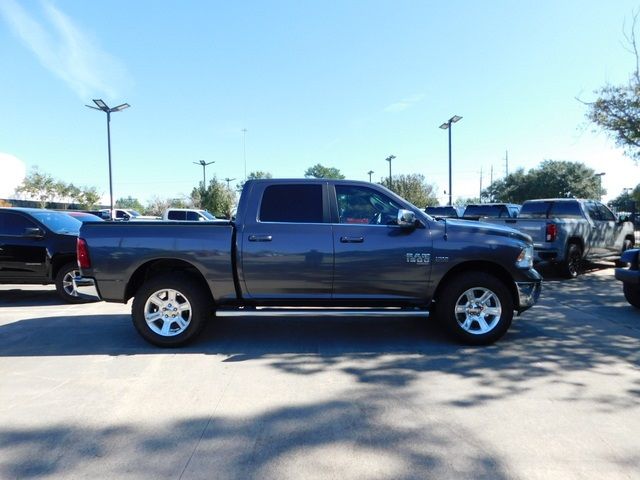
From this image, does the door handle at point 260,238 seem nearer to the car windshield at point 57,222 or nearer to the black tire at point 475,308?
the black tire at point 475,308

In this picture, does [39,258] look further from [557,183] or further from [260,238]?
[557,183]

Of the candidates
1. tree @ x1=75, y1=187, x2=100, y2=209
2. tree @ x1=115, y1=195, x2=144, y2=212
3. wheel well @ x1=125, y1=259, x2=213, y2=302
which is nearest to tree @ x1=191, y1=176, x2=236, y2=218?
tree @ x1=75, y1=187, x2=100, y2=209

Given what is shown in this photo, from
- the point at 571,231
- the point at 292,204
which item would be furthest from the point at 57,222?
the point at 571,231

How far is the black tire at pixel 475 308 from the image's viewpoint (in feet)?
17.7

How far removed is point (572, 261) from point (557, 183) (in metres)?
56.1

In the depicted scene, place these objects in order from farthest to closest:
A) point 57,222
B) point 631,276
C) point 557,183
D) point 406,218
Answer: point 557,183 → point 57,222 → point 631,276 → point 406,218

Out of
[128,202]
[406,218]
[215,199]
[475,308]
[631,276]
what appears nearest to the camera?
[406,218]

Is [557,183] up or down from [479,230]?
up

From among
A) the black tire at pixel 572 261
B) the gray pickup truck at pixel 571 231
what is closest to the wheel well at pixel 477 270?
the gray pickup truck at pixel 571 231

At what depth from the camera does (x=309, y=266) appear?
5.39 m

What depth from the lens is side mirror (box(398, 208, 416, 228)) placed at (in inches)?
206

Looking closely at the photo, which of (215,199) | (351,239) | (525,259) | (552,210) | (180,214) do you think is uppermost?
(215,199)

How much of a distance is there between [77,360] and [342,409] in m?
3.15

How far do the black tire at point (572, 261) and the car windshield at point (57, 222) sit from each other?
10.6m
